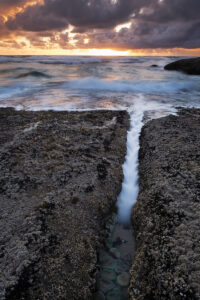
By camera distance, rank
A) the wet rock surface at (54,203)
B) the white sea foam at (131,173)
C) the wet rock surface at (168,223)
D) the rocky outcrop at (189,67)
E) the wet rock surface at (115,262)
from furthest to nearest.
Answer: the rocky outcrop at (189,67), the white sea foam at (131,173), the wet rock surface at (115,262), the wet rock surface at (54,203), the wet rock surface at (168,223)

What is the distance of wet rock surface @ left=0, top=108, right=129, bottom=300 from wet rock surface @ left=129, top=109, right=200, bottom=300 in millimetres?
475

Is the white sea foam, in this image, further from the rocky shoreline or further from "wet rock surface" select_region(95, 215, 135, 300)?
"wet rock surface" select_region(95, 215, 135, 300)

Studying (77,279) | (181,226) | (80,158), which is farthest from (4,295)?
(80,158)

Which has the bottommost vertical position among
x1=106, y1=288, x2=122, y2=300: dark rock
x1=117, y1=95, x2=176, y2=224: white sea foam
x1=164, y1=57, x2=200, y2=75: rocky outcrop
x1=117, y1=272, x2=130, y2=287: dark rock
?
x1=106, y1=288, x2=122, y2=300: dark rock

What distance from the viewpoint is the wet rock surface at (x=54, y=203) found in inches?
80.6

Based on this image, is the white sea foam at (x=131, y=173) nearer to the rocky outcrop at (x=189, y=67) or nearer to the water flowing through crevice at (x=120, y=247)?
the water flowing through crevice at (x=120, y=247)

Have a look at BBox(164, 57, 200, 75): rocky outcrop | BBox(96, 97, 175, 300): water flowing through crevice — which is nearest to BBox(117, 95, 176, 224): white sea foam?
BBox(96, 97, 175, 300): water flowing through crevice

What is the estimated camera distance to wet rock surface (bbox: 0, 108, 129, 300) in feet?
6.72

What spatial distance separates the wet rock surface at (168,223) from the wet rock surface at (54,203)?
475mm

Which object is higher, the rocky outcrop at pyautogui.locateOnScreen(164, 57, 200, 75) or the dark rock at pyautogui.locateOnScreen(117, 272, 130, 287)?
the rocky outcrop at pyautogui.locateOnScreen(164, 57, 200, 75)

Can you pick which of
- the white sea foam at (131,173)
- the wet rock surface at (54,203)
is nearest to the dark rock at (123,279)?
the wet rock surface at (54,203)

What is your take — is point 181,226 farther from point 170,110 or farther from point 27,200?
point 170,110

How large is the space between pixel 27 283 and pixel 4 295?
197 millimetres

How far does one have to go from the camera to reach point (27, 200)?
2891mm
